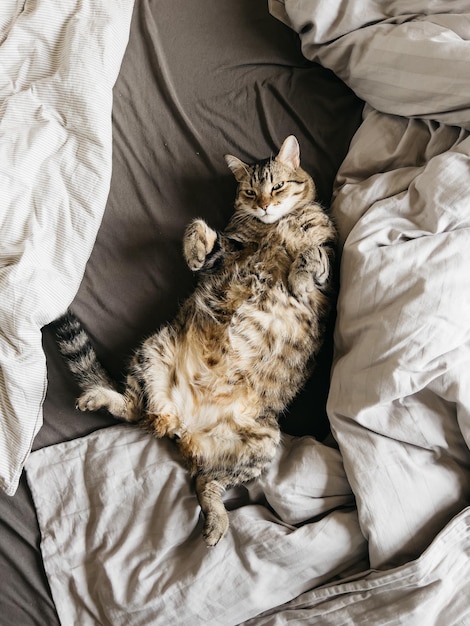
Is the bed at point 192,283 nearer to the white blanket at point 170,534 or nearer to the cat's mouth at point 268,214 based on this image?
the white blanket at point 170,534

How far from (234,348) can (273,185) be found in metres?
0.49

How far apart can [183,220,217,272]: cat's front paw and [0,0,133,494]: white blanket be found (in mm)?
281

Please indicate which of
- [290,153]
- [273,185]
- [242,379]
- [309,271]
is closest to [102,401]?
[242,379]

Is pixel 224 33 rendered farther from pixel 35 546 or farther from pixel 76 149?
pixel 35 546

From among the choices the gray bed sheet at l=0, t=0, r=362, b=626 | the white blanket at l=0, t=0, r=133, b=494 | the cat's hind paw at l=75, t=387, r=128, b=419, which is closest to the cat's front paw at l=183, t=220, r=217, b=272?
the gray bed sheet at l=0, t=0, r=362, b=626

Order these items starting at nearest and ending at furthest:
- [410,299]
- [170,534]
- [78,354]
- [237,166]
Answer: [410,299] → [170,534] → [78,354] → [237,166]

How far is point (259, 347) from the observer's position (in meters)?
1.59

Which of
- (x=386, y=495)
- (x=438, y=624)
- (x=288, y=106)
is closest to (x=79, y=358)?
(x=386, y=495)

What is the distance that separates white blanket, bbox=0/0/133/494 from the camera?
4.95ft

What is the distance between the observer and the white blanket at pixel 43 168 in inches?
59.4

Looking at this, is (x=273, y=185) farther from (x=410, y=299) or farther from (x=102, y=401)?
(x=102, y=401)

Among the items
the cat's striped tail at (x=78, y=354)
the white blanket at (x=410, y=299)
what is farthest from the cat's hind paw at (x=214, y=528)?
the cat's striped tail at (x=78, y=354)

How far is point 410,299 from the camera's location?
1.38 metres

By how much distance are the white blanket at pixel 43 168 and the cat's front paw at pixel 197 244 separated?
28 cm
